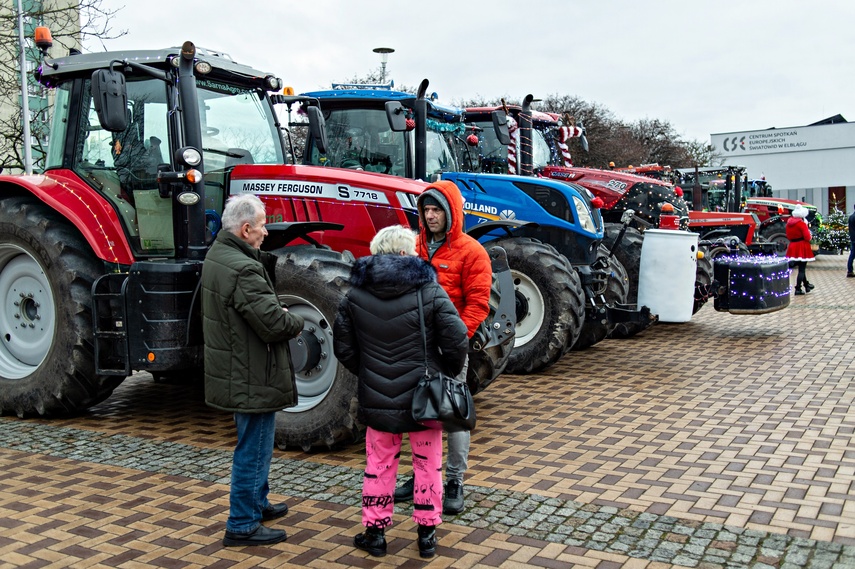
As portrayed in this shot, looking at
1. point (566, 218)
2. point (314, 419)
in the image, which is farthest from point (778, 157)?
point (314, 419)

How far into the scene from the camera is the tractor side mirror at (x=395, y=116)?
354 inches

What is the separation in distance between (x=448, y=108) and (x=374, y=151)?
1129 mm

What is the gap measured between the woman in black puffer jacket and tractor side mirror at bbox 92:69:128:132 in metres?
2.71

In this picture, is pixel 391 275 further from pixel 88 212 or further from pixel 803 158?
pixel 803 158

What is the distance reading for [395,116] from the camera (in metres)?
9.03

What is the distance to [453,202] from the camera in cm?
529

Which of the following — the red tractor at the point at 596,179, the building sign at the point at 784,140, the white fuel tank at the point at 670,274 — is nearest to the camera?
the white fuel tank at the point at 670,274

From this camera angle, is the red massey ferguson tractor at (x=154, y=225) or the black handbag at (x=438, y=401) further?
the red massey ferguson tractor at (x=154, y=225)

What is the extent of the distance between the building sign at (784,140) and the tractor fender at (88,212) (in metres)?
53.3

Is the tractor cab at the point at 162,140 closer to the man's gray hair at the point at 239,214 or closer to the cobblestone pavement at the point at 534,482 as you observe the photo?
the cobblestone pavement at the point at 534,482

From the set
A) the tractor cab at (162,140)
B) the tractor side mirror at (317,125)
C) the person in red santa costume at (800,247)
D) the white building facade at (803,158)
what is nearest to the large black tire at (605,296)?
the tractor side mirror at (317,125)

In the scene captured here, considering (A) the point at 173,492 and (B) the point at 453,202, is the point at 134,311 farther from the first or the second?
(B) the point at 453,202

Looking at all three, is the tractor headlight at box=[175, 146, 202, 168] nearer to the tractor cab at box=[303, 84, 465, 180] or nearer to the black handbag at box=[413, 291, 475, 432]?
the black handbag at box=[413, 291, 475, 432]

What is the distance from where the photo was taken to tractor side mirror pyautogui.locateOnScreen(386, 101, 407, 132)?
29.5 feet
